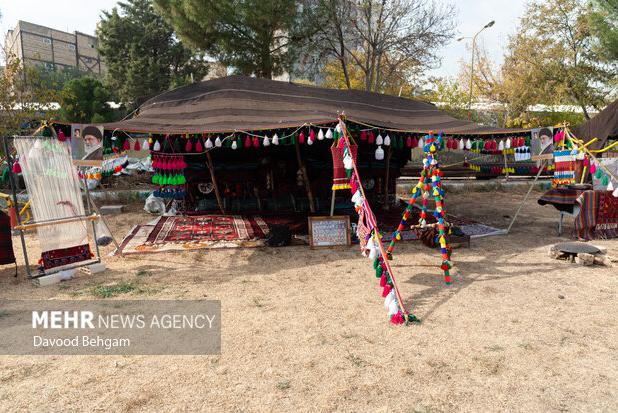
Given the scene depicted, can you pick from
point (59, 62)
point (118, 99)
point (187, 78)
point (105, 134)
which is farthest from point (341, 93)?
point (59, 62)

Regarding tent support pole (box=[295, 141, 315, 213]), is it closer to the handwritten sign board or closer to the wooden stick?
the handwritten sign board

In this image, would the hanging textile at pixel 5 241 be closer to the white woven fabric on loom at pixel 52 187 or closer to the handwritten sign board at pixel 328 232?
the white woven fabric on loom at pixel 52 187

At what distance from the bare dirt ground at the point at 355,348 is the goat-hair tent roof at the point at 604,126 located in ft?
26.9

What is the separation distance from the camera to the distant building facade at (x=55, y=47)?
3662cm

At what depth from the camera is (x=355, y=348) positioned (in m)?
3.79

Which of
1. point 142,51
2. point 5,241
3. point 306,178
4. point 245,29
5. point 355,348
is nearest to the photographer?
point 355,348

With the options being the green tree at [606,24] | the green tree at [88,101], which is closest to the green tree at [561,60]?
the green tree at [606,24]

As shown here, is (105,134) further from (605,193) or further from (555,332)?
(605,193)

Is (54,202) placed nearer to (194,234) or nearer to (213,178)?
(194,234)

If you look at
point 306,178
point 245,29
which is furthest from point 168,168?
point 245,29

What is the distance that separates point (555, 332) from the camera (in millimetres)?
4090

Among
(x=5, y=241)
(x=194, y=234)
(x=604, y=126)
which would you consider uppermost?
(x=604, y=126)

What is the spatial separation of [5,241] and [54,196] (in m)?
1.07

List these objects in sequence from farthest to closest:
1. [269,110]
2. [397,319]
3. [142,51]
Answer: [142,51], [269,110], [397,319]
